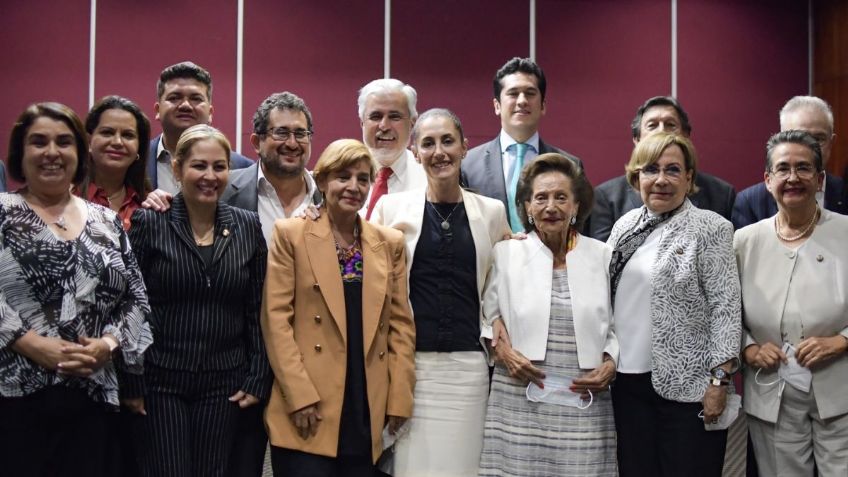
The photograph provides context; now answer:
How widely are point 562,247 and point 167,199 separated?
57.7 inches

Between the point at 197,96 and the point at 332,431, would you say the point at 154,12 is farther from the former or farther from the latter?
the point at 332,431

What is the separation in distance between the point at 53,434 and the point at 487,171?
2.24m

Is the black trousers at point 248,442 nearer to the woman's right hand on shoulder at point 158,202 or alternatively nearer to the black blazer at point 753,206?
the woman's right hand on shoulder at point 158,202

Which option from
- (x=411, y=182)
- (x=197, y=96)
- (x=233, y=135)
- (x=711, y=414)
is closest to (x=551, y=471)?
(x=711, y=414)

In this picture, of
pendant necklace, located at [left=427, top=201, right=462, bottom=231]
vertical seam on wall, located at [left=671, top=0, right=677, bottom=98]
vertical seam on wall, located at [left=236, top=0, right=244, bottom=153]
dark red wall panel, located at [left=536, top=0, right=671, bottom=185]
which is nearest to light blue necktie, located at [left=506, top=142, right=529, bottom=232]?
pendant necklace, located at [left=427, top=201, right=462, bottom=231]

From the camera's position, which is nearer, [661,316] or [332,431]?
[332,431]

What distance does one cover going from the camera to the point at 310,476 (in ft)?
9.13

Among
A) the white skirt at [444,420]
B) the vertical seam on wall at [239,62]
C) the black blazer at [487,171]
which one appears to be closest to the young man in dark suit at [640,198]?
the black blazer at [487,171]

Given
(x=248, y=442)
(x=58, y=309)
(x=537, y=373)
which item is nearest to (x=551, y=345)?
(x=537, y=373)

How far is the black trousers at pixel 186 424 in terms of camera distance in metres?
2.65

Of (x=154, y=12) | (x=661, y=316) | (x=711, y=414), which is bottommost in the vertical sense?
(x=711, y=414)

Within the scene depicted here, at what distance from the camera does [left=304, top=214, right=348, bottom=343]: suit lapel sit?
2838 millimetres

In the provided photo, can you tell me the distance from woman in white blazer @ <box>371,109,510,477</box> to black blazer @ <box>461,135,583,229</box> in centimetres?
62

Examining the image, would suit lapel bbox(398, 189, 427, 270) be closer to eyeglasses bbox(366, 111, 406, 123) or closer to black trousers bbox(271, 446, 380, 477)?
eyeglasses bbox(366, 111, 406, 123)
